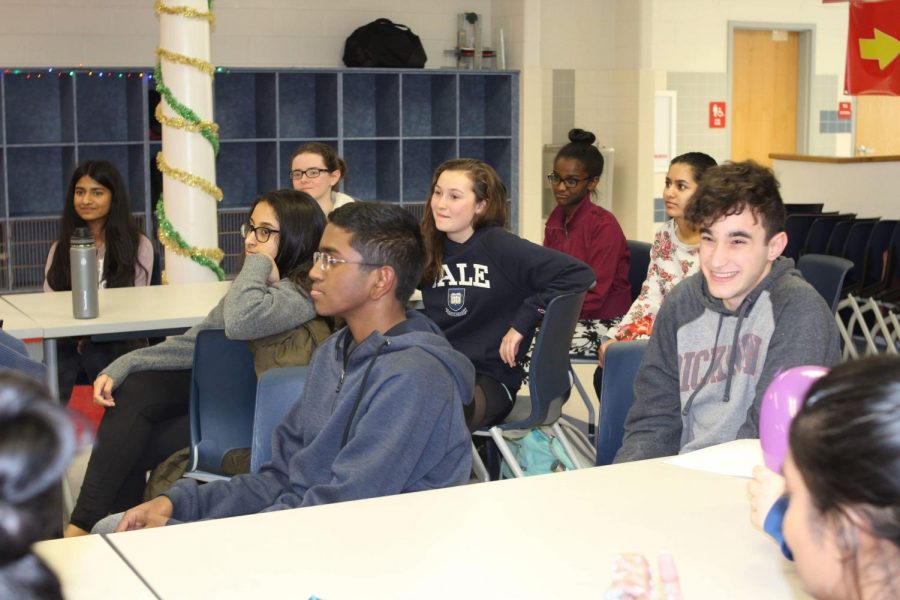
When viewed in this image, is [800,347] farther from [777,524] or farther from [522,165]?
[522,165]

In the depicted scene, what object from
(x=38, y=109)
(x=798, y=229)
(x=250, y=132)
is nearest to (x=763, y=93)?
(x=798, y=229)

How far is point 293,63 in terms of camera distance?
774 cm

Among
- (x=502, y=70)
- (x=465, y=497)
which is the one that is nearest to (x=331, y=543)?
(x=465, y=497)

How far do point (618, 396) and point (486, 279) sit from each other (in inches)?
42.0

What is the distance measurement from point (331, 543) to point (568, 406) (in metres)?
3.75

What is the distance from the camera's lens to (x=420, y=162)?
26.8 ft

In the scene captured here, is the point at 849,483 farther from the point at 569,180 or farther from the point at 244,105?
the point at 244,105

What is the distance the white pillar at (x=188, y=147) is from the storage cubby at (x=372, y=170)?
8.82 feet

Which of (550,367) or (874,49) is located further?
(874,49)

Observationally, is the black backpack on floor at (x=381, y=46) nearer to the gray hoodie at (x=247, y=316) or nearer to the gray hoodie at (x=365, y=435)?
the gray hoodie at (x=247, y=316)

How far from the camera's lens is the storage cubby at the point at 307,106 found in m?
7.62

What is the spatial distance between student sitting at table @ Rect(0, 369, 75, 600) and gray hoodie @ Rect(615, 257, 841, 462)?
6.04 feet

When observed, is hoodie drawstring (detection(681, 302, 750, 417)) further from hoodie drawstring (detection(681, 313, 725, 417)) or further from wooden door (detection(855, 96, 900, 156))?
wooden door (detection(855, 96, 900, 156))

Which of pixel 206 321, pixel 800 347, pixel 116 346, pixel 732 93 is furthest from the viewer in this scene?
pixel 732 93
